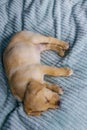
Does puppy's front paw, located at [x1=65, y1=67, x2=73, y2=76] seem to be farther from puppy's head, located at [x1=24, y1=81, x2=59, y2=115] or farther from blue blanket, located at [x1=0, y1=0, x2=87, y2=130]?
puppy's head, located at [x1=24, y1=81, x2=59, y2=115]

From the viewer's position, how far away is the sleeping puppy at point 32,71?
1321 mm

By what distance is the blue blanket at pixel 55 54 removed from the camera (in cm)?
138

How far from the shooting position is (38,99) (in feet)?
4.27

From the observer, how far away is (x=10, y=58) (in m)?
1.51

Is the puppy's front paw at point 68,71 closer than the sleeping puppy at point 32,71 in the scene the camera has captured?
No

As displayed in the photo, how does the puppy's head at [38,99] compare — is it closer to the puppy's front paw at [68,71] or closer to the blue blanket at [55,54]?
the blue blanket at [55,54]

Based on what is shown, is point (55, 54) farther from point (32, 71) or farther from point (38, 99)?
point (38, 99)

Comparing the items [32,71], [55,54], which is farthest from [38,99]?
[55,54]

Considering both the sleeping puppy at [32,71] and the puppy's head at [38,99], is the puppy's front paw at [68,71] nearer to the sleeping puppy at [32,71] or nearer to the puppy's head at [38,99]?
the sleeping puppy at [32,71]

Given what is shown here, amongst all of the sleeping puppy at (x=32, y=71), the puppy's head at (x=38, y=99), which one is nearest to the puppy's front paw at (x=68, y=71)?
the sleeping puppy at (x=32, y=71)

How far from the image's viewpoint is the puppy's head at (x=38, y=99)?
4.27 ft

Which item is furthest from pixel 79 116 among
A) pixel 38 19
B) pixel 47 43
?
pixel 38 19

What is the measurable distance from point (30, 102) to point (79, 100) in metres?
0.26

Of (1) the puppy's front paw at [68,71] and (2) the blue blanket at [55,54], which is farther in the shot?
(1) the puppy's front paw at [68,71]
